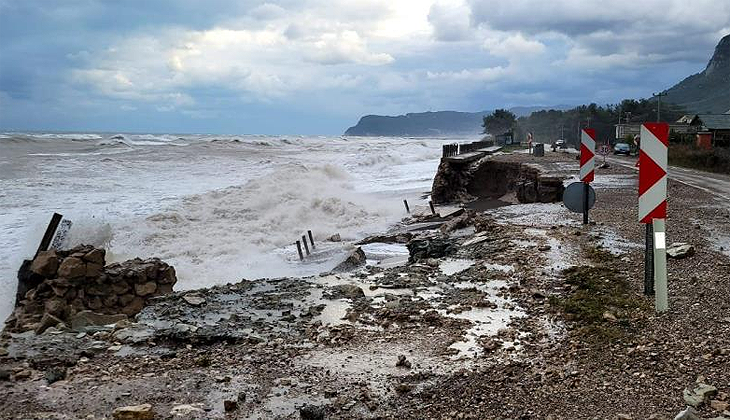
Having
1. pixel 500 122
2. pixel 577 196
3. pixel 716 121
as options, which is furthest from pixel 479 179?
pixel 500 122

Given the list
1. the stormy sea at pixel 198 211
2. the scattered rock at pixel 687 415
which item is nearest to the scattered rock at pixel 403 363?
the scattered rock at pixel 687 415

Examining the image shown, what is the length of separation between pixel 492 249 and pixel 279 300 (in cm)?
402

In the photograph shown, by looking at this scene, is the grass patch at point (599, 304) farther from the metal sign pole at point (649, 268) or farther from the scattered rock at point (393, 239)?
the scattered rock at point (393, 239)

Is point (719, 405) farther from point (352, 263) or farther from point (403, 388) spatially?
point (352, 263)

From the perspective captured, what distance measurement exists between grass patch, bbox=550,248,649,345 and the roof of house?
52190mm

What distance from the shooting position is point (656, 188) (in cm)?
575

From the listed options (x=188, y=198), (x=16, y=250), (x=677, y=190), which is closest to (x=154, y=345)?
(x=16, y=250)

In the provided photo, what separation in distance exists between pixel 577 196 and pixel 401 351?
23.0ft

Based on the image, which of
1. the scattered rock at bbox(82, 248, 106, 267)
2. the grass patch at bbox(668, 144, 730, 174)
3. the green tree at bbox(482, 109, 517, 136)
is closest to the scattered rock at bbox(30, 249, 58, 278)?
the scattered rock at bbox(82, 248, 106, 267)

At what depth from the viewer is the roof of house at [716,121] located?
Answer: 171ft

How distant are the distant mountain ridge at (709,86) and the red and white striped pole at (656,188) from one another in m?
152

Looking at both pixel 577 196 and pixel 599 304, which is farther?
pixel 577 196

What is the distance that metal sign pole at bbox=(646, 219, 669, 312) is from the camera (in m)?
5.71

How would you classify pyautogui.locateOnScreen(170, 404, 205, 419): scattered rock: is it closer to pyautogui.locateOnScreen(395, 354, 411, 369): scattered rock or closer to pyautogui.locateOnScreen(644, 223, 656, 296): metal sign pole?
pyautogui.locateOnScreen(395, 354, 411, 369): scattered rock
